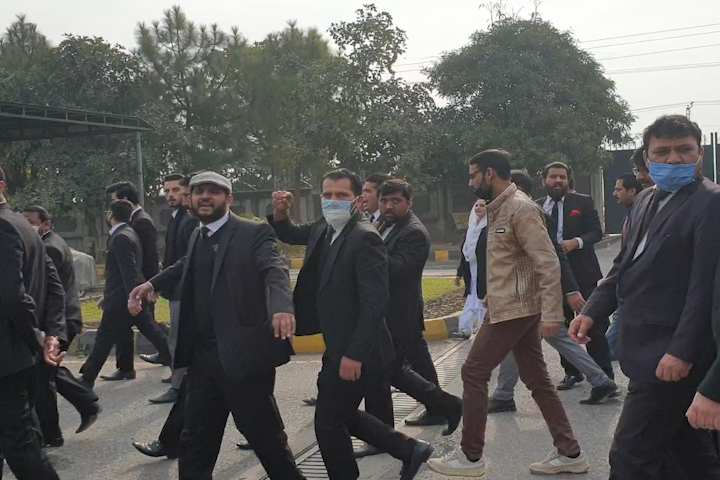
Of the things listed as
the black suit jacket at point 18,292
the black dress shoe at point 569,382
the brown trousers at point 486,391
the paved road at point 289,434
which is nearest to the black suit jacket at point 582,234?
the black dress shoe at point 569,382

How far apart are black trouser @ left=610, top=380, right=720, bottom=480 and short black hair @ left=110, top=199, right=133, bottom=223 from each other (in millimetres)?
5475

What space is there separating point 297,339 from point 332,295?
537 cm

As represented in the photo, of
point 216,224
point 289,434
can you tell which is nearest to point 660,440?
point 216,224

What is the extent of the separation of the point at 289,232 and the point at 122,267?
2.90 meters

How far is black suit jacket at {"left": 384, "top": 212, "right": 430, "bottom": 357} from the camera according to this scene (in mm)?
5711

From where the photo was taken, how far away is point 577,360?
655 centimetres

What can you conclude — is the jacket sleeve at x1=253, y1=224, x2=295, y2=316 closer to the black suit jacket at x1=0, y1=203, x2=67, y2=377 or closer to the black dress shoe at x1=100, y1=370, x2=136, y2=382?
the black suit jacket at x1=0, y1=203, x2=67, y2=377

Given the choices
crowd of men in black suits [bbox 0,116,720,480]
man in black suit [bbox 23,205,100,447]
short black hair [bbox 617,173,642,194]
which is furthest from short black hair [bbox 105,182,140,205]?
short black hair [bbox 617,173,642,194]

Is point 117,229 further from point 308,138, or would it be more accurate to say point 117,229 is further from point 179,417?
point 308,138

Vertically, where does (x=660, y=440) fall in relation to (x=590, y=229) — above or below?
below

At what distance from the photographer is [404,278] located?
575 cm

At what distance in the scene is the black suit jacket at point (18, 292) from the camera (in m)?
4.05

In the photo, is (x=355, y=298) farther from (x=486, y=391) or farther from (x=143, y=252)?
(x=143, y=252)

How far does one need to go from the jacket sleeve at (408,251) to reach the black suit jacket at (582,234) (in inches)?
81.6
